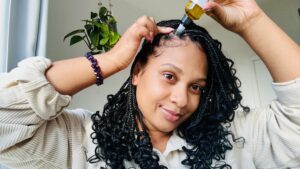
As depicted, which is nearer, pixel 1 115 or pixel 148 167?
pixel 1 115

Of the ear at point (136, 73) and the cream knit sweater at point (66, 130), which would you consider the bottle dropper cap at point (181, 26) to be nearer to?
the ear at point (136, 73)

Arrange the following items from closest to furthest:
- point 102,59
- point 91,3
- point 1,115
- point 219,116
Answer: point 1,115, point 102,59, point 219,116, point 91,3

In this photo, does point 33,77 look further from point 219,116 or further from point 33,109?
point 219,116

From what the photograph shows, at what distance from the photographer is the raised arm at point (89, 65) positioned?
0.60m

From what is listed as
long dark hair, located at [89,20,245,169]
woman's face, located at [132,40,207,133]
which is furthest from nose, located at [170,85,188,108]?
long dark hair, located at [89,20,245,169]

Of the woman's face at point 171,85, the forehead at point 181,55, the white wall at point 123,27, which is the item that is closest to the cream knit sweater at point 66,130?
the woman's face at point 171,85

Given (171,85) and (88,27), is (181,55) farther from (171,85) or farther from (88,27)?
(88,27)

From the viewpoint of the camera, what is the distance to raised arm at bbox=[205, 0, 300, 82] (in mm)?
645

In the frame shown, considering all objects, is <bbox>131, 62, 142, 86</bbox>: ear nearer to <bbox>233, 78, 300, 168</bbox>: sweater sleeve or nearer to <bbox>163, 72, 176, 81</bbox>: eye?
<bbox>163, 72, 176, 81</bbox>: eye

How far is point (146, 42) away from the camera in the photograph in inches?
29.2

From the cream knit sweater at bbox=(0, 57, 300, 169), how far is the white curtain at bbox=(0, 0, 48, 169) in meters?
0.49

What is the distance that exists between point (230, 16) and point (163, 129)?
0.38 metres

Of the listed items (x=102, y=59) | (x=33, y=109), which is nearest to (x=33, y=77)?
(x=33, y=109)

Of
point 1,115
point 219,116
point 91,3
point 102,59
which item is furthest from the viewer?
point 91,3
